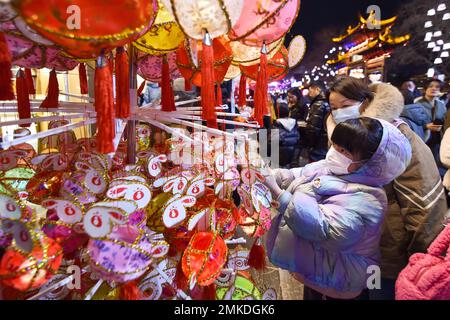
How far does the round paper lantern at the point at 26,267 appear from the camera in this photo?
2.19 feet

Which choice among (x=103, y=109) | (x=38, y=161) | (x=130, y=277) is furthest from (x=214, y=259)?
(x=38, y=161)

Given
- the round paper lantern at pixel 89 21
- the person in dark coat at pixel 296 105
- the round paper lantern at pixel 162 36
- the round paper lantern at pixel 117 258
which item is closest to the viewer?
the round paper lantern at pixel 89 21

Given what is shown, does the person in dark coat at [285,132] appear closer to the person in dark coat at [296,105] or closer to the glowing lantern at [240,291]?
the person in dark coat at [296,105]

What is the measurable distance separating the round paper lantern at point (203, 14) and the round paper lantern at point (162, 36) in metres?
0.13

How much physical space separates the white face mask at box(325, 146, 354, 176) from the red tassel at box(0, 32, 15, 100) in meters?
1.12

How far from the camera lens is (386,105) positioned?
4.47 ft

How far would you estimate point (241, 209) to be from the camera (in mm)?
1211

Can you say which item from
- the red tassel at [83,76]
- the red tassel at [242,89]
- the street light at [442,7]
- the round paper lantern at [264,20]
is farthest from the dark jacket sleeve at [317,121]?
the street light at [442,7]

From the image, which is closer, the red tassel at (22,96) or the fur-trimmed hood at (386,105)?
the red tassel at (22,96)

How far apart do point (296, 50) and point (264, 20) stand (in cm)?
58
